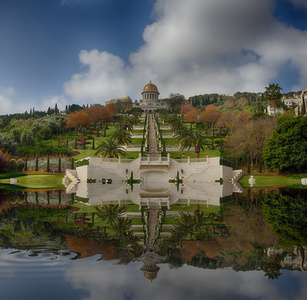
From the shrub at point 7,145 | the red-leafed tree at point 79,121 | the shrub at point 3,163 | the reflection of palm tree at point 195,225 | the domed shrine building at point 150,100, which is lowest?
the reflection of palm tree at point 195,225

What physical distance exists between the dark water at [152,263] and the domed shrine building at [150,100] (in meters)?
104

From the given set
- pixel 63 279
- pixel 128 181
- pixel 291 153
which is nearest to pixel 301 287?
pixel 63 279

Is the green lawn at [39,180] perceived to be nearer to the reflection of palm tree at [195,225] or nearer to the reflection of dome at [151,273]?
the reflection of palm tree at [195,225]

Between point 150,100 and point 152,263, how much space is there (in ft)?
363

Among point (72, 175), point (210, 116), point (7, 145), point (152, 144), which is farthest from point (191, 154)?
point (7, 145)

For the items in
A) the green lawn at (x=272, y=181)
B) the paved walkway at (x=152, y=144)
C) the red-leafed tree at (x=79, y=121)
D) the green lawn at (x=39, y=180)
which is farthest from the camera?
the red-leafed tree at (x=79, y=121)

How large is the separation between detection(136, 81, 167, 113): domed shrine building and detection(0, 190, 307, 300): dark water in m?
104

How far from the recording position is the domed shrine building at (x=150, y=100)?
112 meters

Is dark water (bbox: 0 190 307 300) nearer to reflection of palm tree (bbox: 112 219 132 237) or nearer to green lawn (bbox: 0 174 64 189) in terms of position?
reflection of palm tree (bbox: 112 219 132 237)

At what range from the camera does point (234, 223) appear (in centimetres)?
1005

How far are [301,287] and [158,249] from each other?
297 centimetres

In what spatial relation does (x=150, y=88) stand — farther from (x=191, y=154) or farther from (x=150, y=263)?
(x=150, y=263)

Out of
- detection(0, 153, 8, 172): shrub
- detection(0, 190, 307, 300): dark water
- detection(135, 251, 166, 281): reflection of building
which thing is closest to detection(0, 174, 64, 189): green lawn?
detection(0, 153, 8, 172): shrub

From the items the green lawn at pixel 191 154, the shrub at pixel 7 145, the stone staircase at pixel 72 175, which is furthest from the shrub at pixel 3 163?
the green lawn at pixel 191 154
